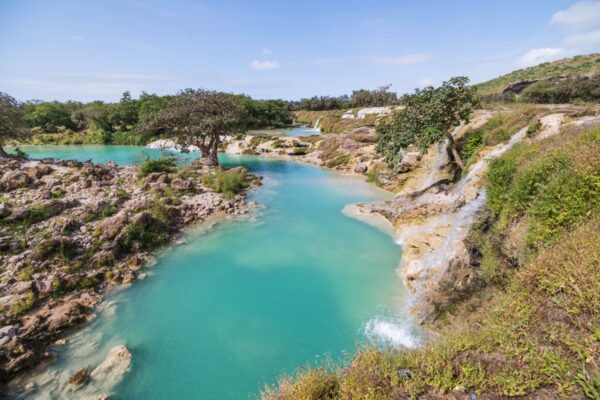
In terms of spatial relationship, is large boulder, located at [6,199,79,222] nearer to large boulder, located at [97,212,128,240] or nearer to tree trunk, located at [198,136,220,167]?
large boulder, located at [97,212,128,240]

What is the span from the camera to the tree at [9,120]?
27.3 metres

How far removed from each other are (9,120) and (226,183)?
80.5 ft

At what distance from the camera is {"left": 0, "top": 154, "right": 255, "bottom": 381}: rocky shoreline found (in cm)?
959

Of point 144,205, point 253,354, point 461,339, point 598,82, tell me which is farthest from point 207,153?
point 598,82

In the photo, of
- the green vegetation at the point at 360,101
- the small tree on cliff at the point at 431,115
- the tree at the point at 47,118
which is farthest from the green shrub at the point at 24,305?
the green vegetation at the point at 360,101

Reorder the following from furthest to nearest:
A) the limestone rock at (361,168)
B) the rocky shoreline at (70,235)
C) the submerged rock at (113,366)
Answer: the limestone rock at (361,168) → the rocky shoreline at (70,235) → the submerged rock at (113,366)

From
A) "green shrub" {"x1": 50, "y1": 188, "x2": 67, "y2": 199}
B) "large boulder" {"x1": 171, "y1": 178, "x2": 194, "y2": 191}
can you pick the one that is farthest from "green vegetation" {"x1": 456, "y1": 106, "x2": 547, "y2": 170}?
"green shrub" {"x1": 50, "y1": 188, "x2": 67, "y2": 199}

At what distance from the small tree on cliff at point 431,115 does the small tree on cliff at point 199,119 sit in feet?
61.1

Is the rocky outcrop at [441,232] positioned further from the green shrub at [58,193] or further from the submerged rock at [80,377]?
the green shrub at [58,193]

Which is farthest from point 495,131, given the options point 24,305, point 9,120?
point 9,120

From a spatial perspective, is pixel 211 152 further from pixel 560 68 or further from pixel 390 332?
pixel 560 68

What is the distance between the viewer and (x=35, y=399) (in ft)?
23.6

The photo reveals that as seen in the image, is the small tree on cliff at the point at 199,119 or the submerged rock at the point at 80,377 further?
the small tree on cliff at the point at 199,119

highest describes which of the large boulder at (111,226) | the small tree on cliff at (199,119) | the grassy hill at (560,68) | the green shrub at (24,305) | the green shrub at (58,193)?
the grassy hill at (560,68)
